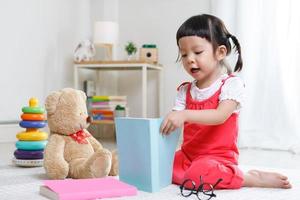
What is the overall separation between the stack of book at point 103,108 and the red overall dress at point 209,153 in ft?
5.40

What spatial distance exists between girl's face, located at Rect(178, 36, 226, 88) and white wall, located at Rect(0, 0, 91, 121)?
64.5 inches

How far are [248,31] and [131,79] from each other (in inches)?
42.4

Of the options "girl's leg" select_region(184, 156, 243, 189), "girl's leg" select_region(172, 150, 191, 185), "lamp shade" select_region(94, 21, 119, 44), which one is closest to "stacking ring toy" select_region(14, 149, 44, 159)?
"girl's leg" select_region(172, 150, 191, 185)

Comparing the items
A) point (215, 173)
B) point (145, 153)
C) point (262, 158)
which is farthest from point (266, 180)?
point (262, 158)

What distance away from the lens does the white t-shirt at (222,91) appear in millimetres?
1424

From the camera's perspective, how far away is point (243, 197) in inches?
50.5

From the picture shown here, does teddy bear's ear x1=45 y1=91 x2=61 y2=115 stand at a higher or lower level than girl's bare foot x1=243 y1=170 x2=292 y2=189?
higher

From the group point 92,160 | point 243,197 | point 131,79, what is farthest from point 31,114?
point 131,79

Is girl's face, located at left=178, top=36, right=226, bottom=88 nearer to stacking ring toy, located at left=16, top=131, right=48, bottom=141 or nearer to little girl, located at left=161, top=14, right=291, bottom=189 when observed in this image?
little girl, located at left=161, top=14, right=291, bottom=189

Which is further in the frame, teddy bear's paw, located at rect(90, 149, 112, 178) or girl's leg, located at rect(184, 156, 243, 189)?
teddy bear's paw, located at rect(90, 149, 112, 178)

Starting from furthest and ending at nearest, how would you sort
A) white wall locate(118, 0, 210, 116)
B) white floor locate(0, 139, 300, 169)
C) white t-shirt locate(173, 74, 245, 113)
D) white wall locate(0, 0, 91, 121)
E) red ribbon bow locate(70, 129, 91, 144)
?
white wall locate(118, 0, 210, 116)
white wall locate(0, 0, 91, 121)
white floor locate(0, 139, 300, 169)
red ribbon bow locate(70, 129, 91, 144)
white t-shirt locate(173, 74, 245, 113)

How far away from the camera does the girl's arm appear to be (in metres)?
1.35

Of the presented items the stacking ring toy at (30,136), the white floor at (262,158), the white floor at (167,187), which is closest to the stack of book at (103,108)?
the white floor at (262,158)

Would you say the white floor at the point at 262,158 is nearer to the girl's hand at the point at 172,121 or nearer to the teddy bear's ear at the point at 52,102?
the teddy bear's ear at the point at 52,102
